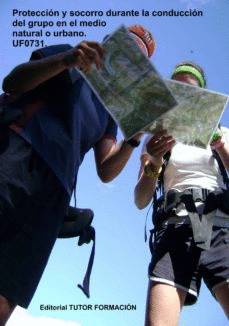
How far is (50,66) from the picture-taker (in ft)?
6.43

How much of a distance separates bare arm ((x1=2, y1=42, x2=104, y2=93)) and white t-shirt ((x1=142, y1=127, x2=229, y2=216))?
1.07 m

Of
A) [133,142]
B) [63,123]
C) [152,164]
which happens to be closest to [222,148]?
[152,164]

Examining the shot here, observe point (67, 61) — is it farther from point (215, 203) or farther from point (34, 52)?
point (215, 203)

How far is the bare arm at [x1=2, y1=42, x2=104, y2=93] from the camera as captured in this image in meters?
1.93

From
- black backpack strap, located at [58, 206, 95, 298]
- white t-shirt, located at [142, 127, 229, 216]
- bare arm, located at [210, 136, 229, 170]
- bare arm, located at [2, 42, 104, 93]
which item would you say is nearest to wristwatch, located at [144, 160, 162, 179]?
white t-shirt, located at [142, 127, 229, 216]

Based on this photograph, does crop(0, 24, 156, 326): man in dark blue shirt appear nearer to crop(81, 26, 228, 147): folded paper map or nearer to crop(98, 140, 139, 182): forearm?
crop(81, 26, 228, 147): folded paper map

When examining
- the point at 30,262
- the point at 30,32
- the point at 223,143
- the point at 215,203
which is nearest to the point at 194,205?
the point at 215,203

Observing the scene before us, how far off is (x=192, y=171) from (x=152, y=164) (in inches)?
10.0

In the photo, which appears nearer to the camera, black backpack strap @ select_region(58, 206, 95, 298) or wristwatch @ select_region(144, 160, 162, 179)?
black backpack strap @ select_region(58, 206, 95, 298)

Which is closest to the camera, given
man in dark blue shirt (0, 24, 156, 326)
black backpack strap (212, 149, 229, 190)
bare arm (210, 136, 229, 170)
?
man in dark blue shirt (0, 24, 156, 326)

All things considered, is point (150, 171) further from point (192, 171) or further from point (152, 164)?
point (192, 171)

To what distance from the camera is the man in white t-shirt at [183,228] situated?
2.55 m

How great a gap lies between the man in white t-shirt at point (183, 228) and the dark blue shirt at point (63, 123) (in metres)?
0.47

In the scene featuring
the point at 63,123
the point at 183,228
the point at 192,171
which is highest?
the point at 63,123
